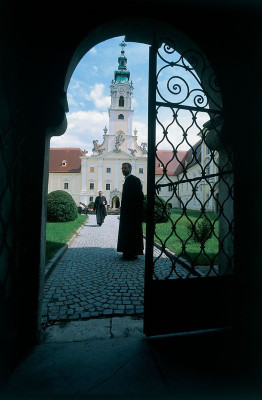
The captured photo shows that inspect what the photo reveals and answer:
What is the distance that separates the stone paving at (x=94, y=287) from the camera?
240cm

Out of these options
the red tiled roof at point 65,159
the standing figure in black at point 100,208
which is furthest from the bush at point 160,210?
the red tiled roof at point 65,159

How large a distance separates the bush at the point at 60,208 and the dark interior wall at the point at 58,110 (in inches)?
438

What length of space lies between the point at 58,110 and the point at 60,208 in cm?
1134

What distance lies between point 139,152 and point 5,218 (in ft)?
122

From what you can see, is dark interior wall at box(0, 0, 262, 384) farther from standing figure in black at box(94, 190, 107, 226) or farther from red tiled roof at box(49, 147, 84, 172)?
red tiled roof at box(49, 147, 84, 172)

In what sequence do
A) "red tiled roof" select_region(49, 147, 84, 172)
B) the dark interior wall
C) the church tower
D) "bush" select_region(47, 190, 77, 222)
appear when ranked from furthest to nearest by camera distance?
"red tiled roof" select_region(49, 147, 84, 172) → the church tower → "bush" select_region(47, 190, 77, 222) → the dark interior wall

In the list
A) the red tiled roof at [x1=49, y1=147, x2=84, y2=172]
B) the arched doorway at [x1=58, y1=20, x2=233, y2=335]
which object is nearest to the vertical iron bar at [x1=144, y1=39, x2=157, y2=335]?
the arched doorway at [x1=58, y1=20, x2=233, y2=335]

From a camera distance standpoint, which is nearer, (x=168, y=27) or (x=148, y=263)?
(x=148, y=263)

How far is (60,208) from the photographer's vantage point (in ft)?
40.4

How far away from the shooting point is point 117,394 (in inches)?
48.8

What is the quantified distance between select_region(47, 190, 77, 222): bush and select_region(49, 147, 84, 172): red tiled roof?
89.3ft

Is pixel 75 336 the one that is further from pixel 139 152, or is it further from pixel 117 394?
pixel 139 152

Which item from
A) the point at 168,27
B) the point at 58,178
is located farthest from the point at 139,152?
the point at 168,27

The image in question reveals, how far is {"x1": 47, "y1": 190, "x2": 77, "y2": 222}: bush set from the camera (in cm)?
1221
